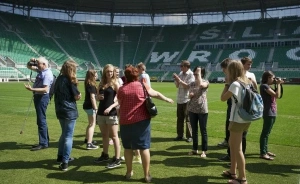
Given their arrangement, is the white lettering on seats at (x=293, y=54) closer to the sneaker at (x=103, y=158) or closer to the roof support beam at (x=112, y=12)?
the roof support beam at (x=112, y=12)

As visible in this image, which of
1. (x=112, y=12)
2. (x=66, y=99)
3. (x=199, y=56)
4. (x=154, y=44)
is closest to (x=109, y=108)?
(x=66, y=99)

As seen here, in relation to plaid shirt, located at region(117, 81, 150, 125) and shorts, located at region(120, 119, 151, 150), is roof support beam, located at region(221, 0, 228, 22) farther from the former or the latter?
shorts, located at region(120, 119, 151, 150)

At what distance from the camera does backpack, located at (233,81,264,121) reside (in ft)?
16.3

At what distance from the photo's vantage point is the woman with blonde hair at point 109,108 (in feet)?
20.8

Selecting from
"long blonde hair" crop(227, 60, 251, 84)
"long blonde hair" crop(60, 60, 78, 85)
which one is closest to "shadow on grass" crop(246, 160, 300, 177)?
"long blonde hair" crop(227, 60, 251, 84)

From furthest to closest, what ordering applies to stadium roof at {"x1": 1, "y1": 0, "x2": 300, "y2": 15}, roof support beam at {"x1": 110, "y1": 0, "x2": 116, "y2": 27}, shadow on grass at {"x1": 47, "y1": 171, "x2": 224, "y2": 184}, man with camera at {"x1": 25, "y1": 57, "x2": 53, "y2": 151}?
roof support beam at {"x1": 110, "y1": 0, "x2": 116, "y2": 27} < stadium roof at {"x1": 1, "y1": 0, "x2": 300, "y2": 15} < man with camera at {"x1": 25, "y1": 57, "x2": 53, "y2": 151} < shadow on grass at {"x1": 47, "y1": 171, "x2": 224, "y2": 184}

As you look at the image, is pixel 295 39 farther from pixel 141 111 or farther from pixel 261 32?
pixel 141 111

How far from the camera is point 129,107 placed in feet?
17.6

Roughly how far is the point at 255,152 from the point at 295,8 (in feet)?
214

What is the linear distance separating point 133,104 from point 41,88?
315 centimetres

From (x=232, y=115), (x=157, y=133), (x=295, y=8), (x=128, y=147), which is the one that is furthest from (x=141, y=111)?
(x=295, y=8)

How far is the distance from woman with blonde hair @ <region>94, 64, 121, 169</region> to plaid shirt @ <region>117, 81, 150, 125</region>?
945mm

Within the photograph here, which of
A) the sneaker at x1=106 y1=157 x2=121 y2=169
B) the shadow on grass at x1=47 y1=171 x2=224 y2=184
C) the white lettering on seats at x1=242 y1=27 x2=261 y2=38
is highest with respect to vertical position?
the white lettering on seats at x1=242 y1=27 x2=261 y2=38

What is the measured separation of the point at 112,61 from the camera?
66500 millimetres
